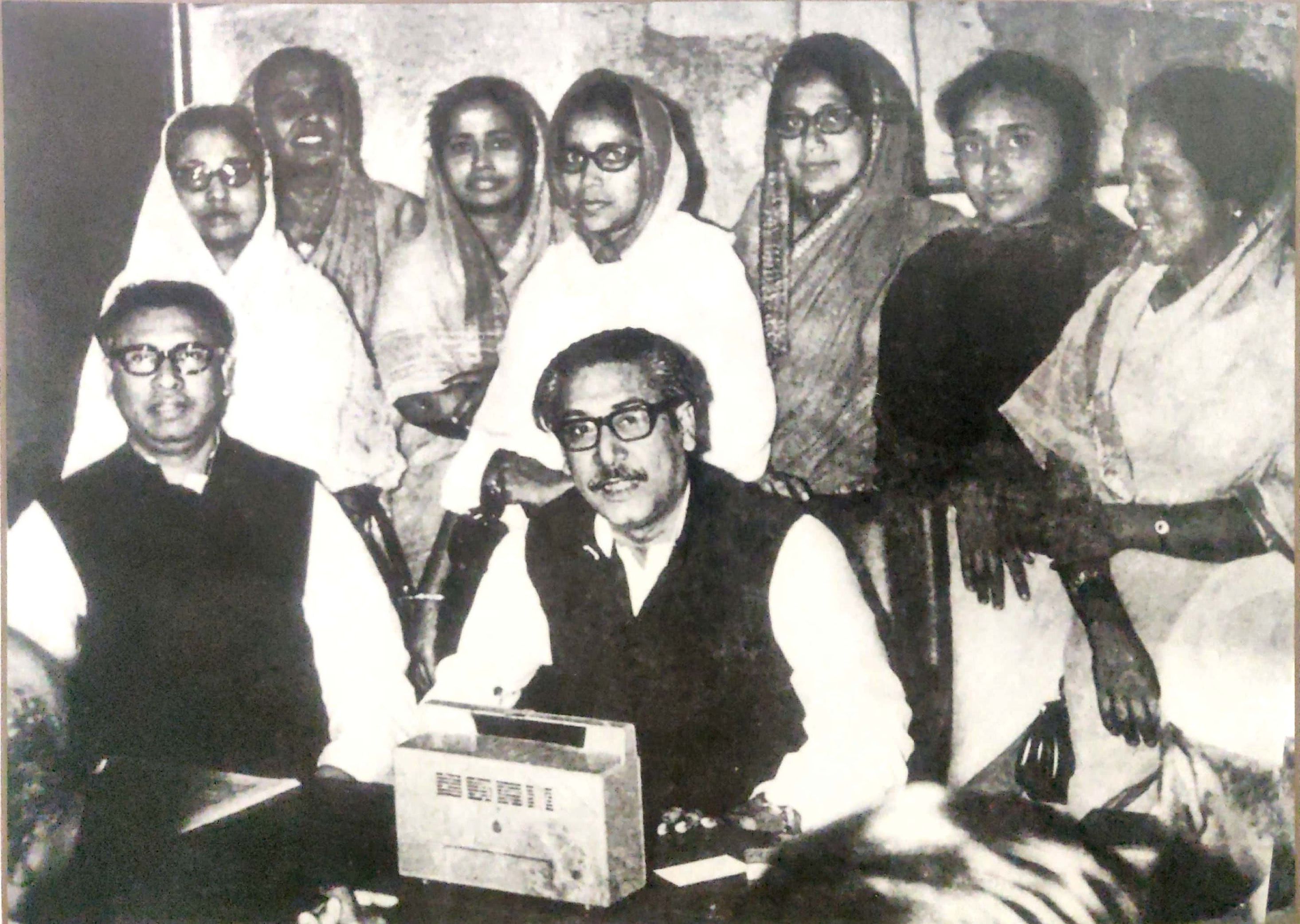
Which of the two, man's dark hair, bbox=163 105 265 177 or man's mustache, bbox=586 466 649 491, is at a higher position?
man's dark hair, bbox=163 105 265 177

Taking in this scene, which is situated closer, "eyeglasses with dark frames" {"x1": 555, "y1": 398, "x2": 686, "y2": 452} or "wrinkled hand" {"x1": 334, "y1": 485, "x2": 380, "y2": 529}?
"eyeglasses with dark frames" {"x1": 555, "y1": 398, "x2": 686, "y2": 452}

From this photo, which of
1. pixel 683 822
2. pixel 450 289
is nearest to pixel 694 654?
pixel 683 822

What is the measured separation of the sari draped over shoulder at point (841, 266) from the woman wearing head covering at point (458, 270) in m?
0.54

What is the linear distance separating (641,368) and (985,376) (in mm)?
802

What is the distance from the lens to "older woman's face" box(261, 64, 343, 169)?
9.40 ft

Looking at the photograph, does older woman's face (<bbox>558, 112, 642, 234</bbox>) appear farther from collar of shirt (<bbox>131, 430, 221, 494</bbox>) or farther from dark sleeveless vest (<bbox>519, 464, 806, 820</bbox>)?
collar of shirt (<bbox>131, 430, 221, 494</bbox>)

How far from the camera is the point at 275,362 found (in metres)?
2.87

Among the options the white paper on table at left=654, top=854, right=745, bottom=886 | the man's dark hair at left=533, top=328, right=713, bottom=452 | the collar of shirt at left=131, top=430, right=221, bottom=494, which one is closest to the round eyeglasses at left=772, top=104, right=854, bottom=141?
the man's dark hair at left=533, top=328, right=713, bottom=452

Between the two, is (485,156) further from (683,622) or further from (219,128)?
(683,622)

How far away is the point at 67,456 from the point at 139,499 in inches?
8.3

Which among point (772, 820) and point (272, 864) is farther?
point (272, 864)

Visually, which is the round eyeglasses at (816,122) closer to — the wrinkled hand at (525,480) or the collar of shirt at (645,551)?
the collar of shirt at (645,551)

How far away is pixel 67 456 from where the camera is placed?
9.49 ft

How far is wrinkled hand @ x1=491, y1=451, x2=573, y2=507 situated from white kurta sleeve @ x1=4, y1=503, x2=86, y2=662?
1.07 meters
